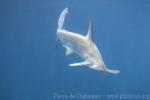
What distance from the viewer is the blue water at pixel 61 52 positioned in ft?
7.47

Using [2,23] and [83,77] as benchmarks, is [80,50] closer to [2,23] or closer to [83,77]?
[83,77]

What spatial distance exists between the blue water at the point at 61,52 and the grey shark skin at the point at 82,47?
28mm

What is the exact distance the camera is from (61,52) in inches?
90.2

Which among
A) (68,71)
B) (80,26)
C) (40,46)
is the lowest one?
(68,71)

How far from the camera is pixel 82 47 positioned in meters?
2.28

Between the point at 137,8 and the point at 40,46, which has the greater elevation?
the point at 137,8

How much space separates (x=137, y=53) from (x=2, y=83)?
88cm

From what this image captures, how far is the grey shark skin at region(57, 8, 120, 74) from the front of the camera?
2.28m

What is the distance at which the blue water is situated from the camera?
7.47 feet

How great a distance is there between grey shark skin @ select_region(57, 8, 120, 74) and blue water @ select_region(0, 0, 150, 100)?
3 centimetres

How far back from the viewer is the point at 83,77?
7.52 feet

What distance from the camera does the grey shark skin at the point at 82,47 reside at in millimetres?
2277

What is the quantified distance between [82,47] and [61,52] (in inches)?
5.4

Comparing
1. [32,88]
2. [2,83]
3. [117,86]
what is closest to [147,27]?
[117,86]
